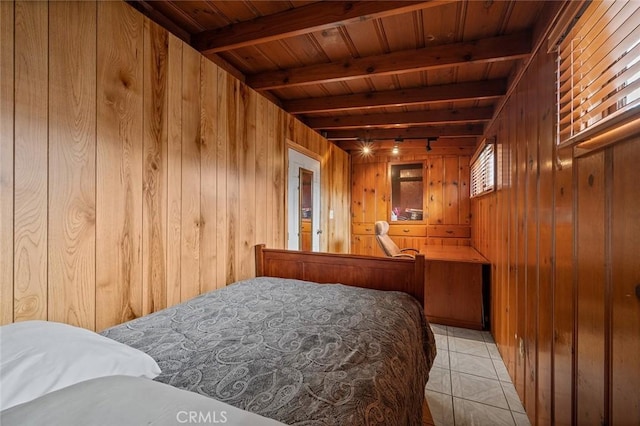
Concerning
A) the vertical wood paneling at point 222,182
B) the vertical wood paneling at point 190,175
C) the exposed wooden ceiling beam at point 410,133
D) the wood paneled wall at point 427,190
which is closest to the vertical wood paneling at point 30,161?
the vertical wood paneling at point 190,175

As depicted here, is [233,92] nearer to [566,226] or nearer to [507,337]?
[566,226]

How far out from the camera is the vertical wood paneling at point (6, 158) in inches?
40.0

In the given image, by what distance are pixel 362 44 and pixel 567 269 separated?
184cm

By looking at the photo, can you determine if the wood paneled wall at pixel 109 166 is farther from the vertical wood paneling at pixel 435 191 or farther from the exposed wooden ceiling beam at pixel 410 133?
the vertical wood paneling at pixel 435 191

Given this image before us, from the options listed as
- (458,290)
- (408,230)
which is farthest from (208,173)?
(408,230)

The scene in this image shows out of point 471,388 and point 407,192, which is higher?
point 407,192

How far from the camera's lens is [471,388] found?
2.00m

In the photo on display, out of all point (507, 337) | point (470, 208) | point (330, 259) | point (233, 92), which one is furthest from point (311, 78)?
point (470, 208)

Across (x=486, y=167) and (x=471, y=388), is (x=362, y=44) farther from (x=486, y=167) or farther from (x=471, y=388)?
(x=471, y=388)

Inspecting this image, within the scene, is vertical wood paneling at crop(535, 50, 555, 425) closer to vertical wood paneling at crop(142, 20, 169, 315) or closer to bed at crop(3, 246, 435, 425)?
bed at crop(3, 246, 435, 425)

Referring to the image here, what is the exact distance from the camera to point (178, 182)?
1.74 meters

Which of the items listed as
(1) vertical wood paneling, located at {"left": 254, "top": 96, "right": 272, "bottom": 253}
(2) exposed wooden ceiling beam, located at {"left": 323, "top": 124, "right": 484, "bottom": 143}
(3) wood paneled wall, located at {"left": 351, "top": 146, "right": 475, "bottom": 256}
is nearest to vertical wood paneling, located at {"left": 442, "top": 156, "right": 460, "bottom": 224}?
(3) wood paneled wall, located at {"left": 351, "top": 146, "right": 475, "bottom": 256}

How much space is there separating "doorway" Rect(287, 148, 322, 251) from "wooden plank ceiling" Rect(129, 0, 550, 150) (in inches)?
26.2

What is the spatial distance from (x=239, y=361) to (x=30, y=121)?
4.09 ft
